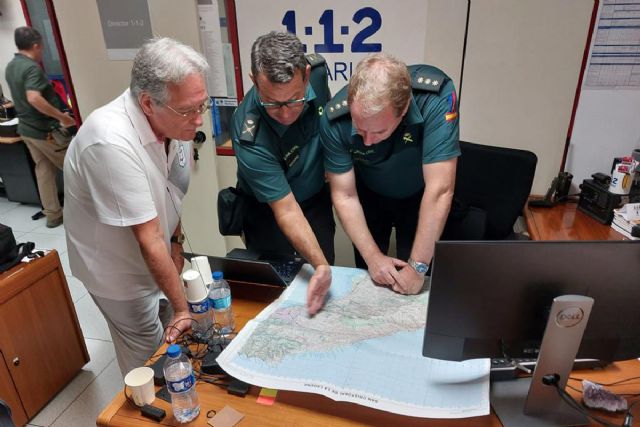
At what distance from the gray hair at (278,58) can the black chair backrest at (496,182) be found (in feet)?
3.05

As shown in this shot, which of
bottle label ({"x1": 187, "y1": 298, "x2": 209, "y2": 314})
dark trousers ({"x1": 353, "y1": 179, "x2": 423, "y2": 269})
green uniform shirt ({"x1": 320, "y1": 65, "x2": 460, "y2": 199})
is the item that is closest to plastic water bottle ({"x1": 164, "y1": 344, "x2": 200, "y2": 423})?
bottle label ({"x1": 187, "y1": 298, "x2": 209, "y2": 314})

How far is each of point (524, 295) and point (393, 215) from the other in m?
1.02

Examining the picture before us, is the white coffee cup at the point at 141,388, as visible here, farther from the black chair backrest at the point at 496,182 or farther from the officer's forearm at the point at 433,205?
the black chair backrest at the point at 496,182

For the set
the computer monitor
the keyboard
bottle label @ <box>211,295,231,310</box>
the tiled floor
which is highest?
the computer monitor

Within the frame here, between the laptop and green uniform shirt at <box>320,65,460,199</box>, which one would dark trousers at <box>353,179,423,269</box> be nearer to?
green uniform shirt at <box>320,65,460,199</box>

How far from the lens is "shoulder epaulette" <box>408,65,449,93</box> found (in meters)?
1.51

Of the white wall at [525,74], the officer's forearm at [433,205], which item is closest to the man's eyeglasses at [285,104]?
the officer's forearm at [433,205]

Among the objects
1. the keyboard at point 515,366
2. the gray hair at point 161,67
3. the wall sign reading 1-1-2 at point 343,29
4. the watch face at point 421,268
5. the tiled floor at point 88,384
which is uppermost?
the wall sign reading 1-1-2 at point 343,29

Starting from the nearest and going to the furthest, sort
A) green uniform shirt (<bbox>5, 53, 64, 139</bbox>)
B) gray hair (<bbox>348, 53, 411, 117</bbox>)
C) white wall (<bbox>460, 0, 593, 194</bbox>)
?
1. gray hair (<bbox>348, 53, 411, 117</bbox>)
2. white wall (<bbox>460, 0, 593, 194</bbox>)
3. green uniform shirt (<bbox>5, 53, 64, 139</bbox>)

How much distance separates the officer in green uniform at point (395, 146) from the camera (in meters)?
1.33

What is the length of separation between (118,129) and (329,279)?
29.5 inches

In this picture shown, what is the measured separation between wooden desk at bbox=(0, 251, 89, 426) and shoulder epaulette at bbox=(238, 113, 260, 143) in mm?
1134

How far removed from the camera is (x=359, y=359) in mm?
1087

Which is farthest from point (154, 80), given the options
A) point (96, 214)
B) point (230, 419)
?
point (230, 419)
